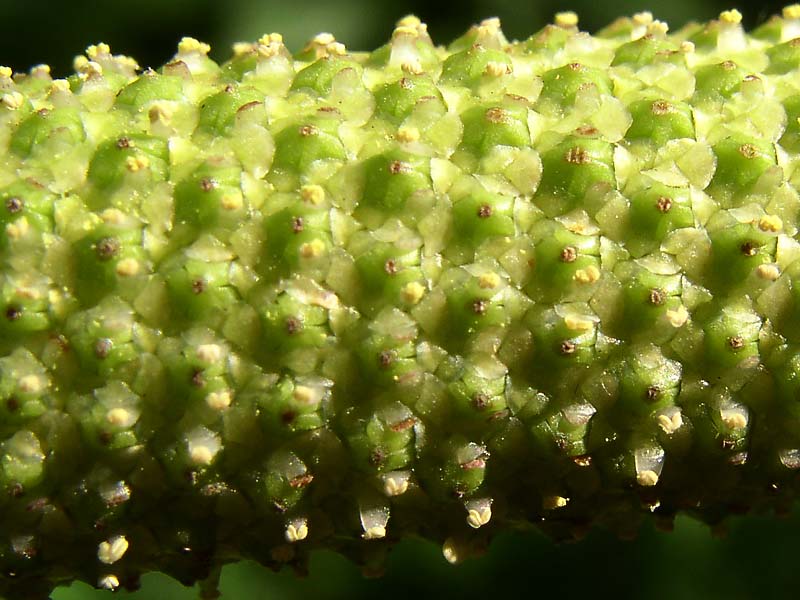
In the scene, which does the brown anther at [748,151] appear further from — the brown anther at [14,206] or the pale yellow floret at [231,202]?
the brown anther at [14,206]

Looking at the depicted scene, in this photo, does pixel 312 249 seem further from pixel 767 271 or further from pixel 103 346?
pixel 767 271

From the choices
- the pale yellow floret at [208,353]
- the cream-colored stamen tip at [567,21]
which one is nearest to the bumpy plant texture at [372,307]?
the pale yellow floret at [208,353]

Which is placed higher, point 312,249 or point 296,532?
point 312,249

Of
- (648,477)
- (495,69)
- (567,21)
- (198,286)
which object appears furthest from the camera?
(567,21)

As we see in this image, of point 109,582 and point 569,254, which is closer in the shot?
point 569,254

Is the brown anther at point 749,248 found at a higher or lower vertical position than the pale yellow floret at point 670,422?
higher

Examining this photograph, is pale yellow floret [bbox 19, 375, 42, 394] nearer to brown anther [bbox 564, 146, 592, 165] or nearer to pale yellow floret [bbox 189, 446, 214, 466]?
pale yellow floret [bbox 189, 446, 214, 466]

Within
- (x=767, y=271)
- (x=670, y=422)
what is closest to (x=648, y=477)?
(x=670, y=422)
